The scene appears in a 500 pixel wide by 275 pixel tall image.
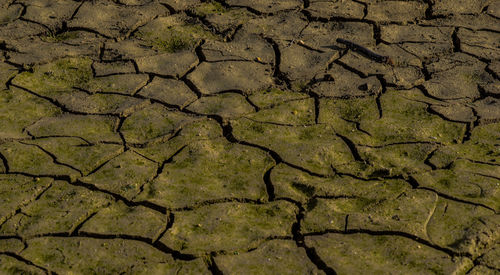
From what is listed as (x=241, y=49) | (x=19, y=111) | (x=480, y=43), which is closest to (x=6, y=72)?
(x=19, y=111)

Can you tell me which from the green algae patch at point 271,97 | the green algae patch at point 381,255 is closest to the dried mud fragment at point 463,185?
the green algae patch at point 381,255

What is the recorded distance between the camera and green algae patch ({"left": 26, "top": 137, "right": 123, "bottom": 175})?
133 inches

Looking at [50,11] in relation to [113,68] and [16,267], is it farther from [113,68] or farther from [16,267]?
[16,267]

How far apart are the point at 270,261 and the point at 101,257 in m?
0.73

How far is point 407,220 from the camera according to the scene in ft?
9.61

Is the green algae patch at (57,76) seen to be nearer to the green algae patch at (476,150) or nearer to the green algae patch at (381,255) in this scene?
the green algae patch at (381,255)

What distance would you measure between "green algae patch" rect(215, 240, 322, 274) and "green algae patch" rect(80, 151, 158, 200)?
689mm

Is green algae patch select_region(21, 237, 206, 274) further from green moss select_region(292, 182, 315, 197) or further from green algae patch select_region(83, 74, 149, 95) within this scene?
green algae patch select_region(83, 74, 149, 95)

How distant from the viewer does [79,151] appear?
349cm

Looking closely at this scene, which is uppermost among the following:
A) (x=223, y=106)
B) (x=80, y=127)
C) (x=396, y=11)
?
(x=396, y=11)

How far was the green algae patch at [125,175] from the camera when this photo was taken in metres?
3.19

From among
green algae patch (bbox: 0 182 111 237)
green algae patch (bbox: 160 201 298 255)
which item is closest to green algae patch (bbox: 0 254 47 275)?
green algae patch (bbox: 0 182 111 237)

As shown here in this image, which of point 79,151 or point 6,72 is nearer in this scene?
point 79,151

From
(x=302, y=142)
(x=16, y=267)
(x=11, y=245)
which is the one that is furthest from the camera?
(x=302, y=142)
